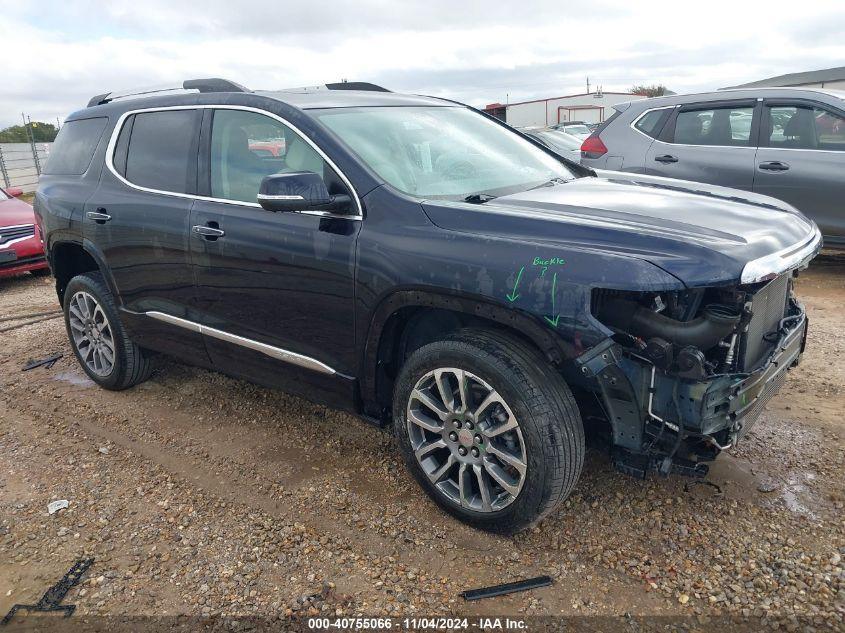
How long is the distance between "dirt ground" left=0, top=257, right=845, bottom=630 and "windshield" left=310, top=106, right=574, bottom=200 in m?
1.45

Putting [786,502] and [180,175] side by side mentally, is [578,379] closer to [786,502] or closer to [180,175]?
[786,502]

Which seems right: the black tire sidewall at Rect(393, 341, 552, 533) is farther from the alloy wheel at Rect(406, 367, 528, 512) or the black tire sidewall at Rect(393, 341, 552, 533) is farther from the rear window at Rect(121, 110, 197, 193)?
the rear window at Rect(121, 110, 197, 193)

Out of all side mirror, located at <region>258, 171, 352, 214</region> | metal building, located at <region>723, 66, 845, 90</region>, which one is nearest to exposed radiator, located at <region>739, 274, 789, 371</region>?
side mirror, located at <region>258, 171, 352, 214</region>

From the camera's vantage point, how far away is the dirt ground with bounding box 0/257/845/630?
8.25 feet

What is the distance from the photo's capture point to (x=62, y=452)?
3797mm

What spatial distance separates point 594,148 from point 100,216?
528 centimetres

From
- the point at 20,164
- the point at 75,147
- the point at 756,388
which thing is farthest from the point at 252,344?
the point at 20,164

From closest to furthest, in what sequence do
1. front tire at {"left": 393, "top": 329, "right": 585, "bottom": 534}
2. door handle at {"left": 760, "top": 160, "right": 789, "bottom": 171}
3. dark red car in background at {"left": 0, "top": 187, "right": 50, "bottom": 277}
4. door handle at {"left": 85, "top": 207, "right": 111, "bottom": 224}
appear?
front tire at {"left": 393, "top": 329, "right": 585, "bottom": 534} → door handle at {"left": 85, "top": 207, "right": 111, "bottom": 224} → door handle at {"left": 760, "top": 160, "right": 789, "bottom": 171} → dark red car in background at {"left": 0, "top": 187, "right": 50, "bottom": 277}

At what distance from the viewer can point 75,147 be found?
14.8 ft

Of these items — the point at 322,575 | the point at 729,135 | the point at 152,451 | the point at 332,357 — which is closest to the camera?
the point at 322,575

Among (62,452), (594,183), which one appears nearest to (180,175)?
(62,452)

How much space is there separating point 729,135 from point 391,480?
5.34 metres

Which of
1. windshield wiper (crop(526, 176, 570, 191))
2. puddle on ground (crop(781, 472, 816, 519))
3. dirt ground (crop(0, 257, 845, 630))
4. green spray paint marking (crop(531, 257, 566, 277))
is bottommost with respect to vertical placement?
dirt ground (crop(0, 257, 845, 630))

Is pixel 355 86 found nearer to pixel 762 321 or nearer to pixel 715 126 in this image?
pixel 762 321
